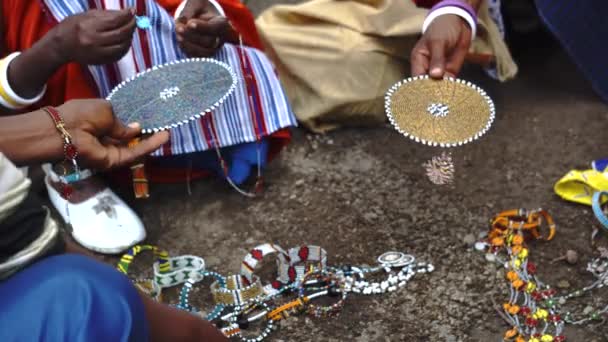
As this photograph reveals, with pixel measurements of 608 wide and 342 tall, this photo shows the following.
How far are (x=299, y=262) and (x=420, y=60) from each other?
62cm

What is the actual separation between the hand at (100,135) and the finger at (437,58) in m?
0.69

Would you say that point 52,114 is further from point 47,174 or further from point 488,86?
point 488,86

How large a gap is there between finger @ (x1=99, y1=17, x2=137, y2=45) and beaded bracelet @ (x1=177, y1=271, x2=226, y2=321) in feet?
2.09

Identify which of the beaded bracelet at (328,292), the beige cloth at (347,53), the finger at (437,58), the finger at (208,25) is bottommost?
the beaded bracelet at (328,292)

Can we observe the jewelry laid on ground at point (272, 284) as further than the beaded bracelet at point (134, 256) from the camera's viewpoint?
No

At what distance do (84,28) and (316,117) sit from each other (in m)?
0.88

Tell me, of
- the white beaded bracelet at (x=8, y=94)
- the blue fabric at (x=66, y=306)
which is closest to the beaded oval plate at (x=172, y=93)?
the white beaded bracelet at (x=8, y=94)

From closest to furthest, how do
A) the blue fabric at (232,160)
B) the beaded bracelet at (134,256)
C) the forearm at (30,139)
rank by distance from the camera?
the forearm at (30,139)
the beaded bracelet at (134,256)
the blue fabric at (232,160)

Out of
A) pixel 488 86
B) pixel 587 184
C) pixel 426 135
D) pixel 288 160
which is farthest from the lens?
pixel 488 86

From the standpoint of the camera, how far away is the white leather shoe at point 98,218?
2102 mm

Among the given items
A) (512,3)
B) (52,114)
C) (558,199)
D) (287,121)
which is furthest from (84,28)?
(512,3)

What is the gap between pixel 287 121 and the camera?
87.7 inches

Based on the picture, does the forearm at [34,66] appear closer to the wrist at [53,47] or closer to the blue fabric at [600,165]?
the wrist at [53,47]

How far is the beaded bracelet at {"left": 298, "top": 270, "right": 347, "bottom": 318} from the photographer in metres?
1.86
